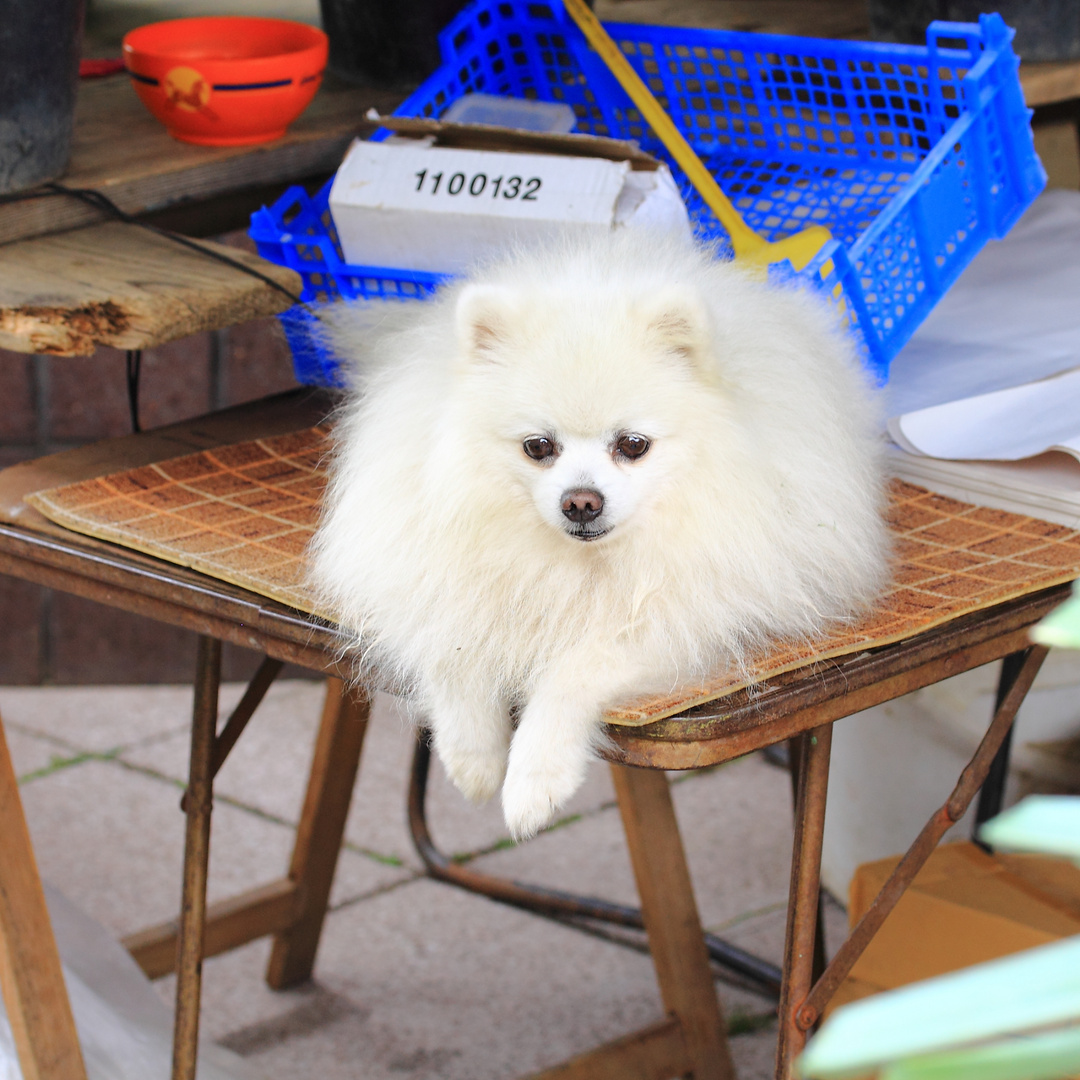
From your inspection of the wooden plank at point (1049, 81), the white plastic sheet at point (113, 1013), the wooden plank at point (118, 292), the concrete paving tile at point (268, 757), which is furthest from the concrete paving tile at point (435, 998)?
the wooden plank at point (1049, 81)

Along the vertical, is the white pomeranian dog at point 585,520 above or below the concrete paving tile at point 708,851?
above

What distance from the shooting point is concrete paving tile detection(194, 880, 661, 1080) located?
1.87 metres

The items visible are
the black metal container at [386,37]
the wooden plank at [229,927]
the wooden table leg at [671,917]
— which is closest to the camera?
the wooden table leg at [671,917]

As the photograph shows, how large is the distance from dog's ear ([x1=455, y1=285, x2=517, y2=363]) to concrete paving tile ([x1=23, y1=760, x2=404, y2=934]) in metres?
1.51

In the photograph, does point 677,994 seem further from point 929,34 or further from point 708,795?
point 929,34

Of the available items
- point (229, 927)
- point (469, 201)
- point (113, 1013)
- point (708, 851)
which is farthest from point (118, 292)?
point (708, 851)

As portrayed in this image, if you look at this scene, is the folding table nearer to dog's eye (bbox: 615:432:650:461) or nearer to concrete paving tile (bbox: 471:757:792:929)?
dog's eye (bbox: 615:432:650:461)

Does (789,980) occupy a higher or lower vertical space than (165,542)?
lower

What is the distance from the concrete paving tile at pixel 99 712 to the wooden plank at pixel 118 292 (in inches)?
64.3

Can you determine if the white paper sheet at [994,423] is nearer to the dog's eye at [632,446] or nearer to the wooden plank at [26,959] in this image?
the dog's eye at [632,446]

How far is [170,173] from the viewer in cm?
140

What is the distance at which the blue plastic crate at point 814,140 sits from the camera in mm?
1246

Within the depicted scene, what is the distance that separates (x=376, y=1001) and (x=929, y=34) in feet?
5.06

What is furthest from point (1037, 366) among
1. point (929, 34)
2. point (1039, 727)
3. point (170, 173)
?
point (170, 173)
